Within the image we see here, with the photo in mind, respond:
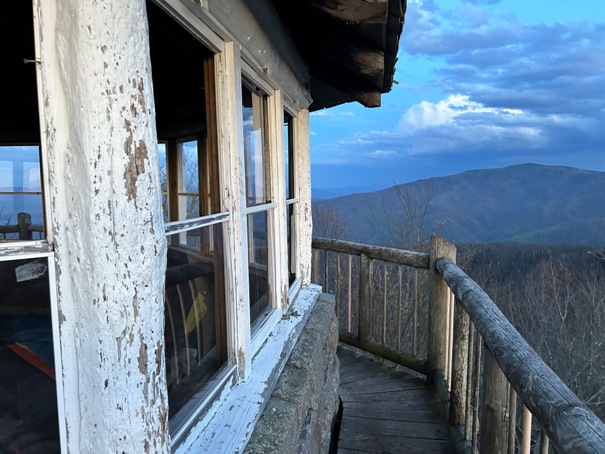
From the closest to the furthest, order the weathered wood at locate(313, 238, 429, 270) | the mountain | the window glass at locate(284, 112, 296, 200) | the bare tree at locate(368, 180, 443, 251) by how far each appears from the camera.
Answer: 1. the window glass at locate(284, 112, 296, 200)
2. the weathered wood at locate(313, 238, 429, 270)
3. the bare tree at locate(368, 180, 443, 251)
4. the mountain

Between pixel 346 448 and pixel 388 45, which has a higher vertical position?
pixel 388 45

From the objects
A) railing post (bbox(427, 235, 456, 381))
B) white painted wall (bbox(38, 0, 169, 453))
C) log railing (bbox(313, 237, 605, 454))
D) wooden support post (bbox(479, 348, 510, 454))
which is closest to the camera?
Answer: white painted wall (bbox(38, 0, 169, 453))

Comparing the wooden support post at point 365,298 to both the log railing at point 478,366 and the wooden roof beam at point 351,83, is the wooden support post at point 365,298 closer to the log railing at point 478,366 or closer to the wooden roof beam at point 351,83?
the log railing at point 478,366

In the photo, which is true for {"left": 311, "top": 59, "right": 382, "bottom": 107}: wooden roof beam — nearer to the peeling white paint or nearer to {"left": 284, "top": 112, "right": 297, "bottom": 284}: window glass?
{"left": 284, "top": 112, "right": 297, "bottom": 284}: window glass

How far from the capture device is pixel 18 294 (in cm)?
77

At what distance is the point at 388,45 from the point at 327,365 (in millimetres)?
1858

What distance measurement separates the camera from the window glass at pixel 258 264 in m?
1.89

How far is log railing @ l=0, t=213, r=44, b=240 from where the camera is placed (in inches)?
31.7

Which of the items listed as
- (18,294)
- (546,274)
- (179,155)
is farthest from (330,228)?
(18,294)

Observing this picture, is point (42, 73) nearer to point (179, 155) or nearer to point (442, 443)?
point (179, 155)

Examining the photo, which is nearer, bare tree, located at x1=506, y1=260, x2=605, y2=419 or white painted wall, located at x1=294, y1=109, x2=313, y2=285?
white painted wall, located at x1=294, y1=109, x2=313, y2=285

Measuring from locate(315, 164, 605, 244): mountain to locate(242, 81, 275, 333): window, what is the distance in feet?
36.8

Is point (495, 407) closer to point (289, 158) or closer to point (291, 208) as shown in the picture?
point (291, 208)

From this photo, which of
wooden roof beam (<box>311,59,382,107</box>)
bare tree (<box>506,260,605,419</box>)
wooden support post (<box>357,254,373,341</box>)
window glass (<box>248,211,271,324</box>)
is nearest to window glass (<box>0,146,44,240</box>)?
window glass (<box>248,211,271,324</box>)
